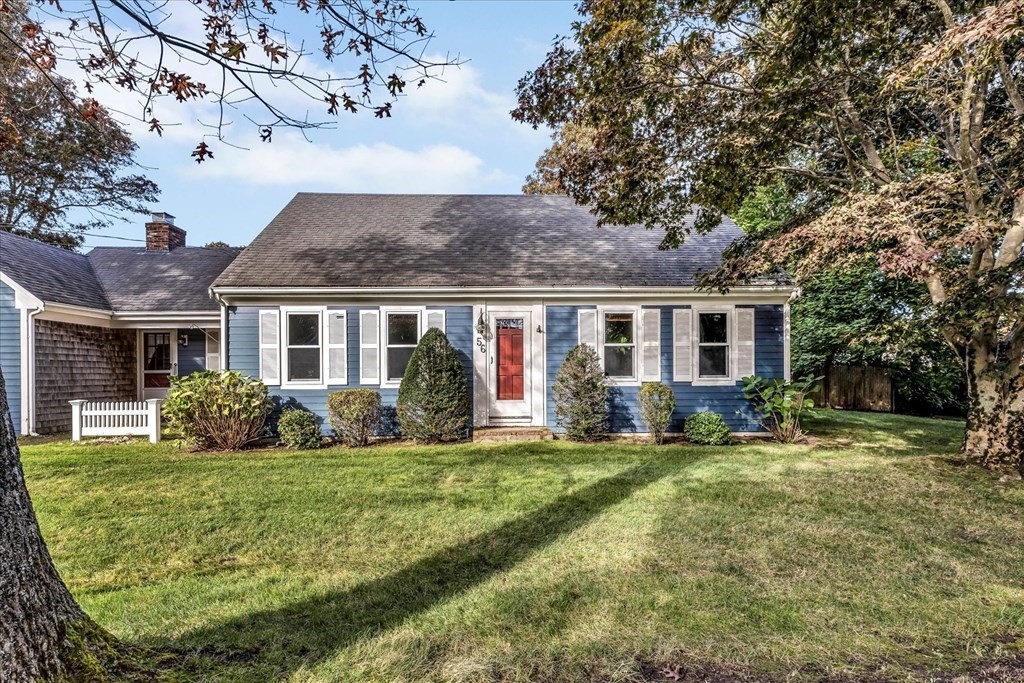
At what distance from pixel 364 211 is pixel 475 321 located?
486 centimetres

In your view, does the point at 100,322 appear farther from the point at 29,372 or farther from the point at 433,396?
the point at 433,396

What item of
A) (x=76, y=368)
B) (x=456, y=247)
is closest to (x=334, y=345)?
(x=456, y=247)

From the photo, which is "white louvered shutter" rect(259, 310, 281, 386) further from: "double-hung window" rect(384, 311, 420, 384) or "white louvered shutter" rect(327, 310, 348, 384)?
"double-hung window" rect(384, 311, 420, 384)

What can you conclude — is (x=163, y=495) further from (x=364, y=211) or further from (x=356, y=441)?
(x=364, y=211)

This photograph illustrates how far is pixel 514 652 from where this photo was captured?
288 centimetres

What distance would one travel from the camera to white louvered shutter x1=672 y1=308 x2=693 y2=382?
10.2 m

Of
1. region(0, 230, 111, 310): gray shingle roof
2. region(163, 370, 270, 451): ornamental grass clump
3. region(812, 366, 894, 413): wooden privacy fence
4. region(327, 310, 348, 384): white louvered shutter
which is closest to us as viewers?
region(163, 370, 270, 451): ornamental grass clump

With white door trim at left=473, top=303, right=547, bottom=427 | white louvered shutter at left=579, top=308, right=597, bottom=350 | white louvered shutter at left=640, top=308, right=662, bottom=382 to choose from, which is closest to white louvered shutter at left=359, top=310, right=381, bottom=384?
white door trim at left=473, top=303, right=547, bottom=427

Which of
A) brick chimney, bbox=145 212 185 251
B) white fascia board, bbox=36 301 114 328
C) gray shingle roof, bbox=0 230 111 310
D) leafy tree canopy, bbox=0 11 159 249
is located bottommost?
white fascia board, bbox=36 301 114 328

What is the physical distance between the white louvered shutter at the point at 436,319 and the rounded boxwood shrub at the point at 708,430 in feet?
16.4

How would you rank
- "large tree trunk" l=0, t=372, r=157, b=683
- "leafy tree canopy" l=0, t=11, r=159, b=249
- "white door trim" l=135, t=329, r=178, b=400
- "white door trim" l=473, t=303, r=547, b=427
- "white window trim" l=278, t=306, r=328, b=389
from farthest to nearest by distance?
1. "leafy tree canopy" l=0, t=11, r=159, b=249
2. "white door trim" l=135, t=329, r=178, b=400
3. "white door trim" l=473, t=303, r=547, b=427
4. "white window trim" l=278, t=306, r=328, b=389
5. "large tree trunk" l=0, t=372, r=157, b=683

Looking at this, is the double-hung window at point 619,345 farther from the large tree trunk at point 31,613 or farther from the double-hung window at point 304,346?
the large tree trunk at point 31,613

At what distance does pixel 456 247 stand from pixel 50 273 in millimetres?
9224

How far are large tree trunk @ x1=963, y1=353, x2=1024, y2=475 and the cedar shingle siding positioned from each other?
643 inches
